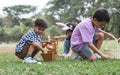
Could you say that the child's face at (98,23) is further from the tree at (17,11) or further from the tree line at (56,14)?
the tree at (17,11)

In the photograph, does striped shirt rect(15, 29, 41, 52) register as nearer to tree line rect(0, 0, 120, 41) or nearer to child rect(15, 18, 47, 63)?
child rect(15, 18, 47, 63)

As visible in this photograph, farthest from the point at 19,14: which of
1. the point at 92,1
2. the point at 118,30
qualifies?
the point at 118,30

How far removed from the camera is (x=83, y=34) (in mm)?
4473

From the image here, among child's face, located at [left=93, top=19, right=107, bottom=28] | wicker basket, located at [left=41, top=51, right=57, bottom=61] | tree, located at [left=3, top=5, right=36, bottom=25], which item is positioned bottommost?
tree, located at [left=3, top=5, right=36, bottom=25]

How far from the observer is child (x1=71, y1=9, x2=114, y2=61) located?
14.3ft

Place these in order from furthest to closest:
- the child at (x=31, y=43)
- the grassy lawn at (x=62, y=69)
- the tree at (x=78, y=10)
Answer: the tree at (x=78, y=10)
the child at (x=31, y=43)
the grassy lawn at (x=62, y=69)

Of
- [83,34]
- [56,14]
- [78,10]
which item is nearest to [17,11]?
[56,14]

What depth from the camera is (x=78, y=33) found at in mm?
4656

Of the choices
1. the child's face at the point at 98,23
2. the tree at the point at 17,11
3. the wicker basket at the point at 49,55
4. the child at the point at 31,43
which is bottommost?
the tree at the point at 17,11

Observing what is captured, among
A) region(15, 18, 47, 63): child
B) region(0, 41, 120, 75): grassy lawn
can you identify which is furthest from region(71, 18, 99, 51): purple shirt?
region(0, 41, 120, 75): grassy lawn

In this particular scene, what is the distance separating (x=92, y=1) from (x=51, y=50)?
110 feet

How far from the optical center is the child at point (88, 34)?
4.35m

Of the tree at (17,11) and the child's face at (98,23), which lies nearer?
the child's face at (98,23)

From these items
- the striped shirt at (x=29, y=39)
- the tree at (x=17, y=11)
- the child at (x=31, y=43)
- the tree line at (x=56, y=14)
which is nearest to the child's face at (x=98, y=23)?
the child at (x=31, y=43)
